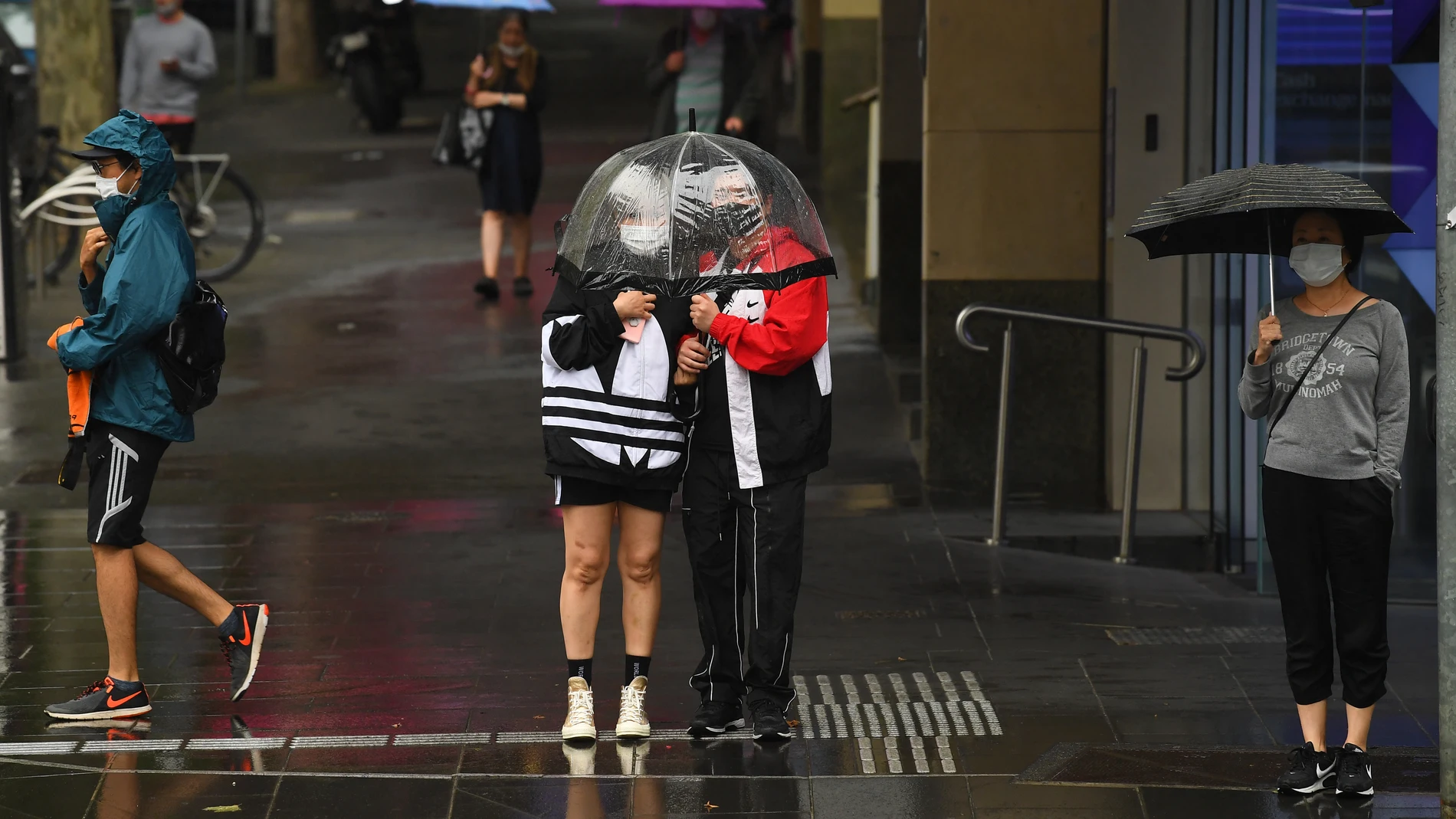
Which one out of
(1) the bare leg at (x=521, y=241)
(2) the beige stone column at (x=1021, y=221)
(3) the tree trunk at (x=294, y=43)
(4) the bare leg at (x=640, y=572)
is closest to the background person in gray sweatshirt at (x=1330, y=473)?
(4) the bare leg at (x=640, y=572)

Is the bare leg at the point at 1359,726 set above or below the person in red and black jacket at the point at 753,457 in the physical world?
below

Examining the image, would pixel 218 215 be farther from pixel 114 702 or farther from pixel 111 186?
pixel 114 702

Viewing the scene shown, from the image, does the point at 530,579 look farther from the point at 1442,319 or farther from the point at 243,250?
the point at 243,250

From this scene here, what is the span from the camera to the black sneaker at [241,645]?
6.22 m

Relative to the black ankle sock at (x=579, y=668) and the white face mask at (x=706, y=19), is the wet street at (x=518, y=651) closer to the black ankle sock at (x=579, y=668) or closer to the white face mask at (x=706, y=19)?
the black ankle sock at (x=579, y=668)

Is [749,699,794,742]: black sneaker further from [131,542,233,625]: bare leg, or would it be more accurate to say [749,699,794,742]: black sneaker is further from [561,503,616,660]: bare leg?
[131,542,233,625]: bare leg

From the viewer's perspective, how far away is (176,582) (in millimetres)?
6289

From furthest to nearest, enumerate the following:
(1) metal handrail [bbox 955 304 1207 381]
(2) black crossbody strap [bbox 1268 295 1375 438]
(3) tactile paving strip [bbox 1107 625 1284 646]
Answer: (1) metal handrail [bbox 955 304 1207 381]
(3) tactile paving strip [bbox 1107 625 1284 646]
(2) black crossbody strap [bbox 1268 295 1375 438]

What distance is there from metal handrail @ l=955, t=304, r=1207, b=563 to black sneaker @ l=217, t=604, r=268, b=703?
134 inches

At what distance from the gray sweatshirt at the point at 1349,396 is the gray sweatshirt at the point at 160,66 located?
1154 centimetres

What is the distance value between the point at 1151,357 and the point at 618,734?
4.47 meters

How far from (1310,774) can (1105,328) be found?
10.9ft

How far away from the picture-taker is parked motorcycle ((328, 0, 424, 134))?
22.7 meters

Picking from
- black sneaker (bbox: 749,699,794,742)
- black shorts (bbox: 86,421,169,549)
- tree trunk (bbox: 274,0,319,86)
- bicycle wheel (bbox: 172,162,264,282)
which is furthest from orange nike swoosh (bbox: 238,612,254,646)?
tree trunk (bbox: 274,0,319,86)
